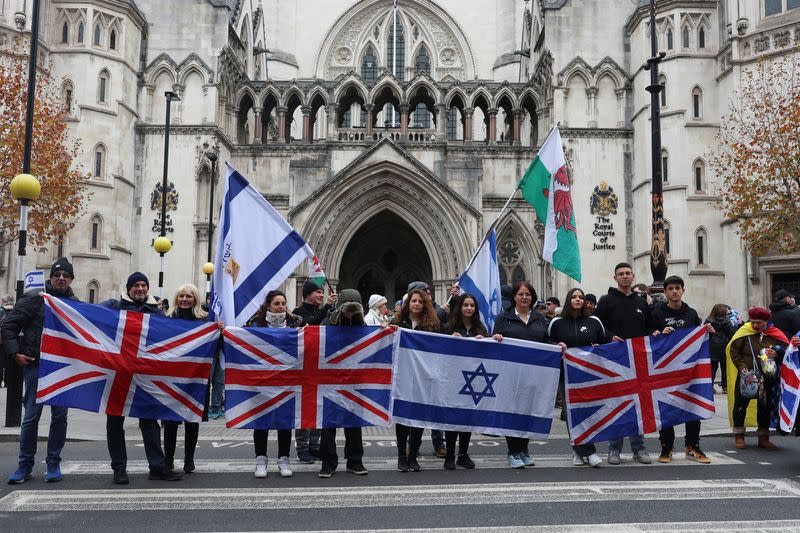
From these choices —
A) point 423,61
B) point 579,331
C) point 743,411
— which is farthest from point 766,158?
point 423,61

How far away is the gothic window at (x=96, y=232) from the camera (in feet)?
89.5

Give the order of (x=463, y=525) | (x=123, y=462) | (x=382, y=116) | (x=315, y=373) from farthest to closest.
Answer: (x=382, y=116) → (x=315, y=373) → (x=123, y=462) → (x=463, y=525)

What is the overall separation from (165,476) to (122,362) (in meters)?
1.33

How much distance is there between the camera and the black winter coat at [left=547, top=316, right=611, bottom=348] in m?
8.63

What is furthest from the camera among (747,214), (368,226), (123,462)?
(368,226)

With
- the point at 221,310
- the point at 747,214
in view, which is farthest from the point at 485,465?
the point at 747,214

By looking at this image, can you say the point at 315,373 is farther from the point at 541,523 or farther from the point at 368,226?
the point at 368,226

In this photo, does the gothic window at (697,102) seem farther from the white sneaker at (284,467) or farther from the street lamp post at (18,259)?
the white sneaker at (284,467)

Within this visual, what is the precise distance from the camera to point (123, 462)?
24.1 feet

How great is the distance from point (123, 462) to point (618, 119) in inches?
1082

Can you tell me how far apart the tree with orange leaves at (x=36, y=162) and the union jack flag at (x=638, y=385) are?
18638 mm

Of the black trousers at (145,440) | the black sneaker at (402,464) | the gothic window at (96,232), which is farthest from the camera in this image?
the gothic window at (96,232)

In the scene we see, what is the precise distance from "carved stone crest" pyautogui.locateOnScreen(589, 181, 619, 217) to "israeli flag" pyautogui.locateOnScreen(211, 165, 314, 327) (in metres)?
22.9

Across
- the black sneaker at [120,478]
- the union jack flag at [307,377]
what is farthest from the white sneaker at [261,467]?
the black sneaker at [120,478]
